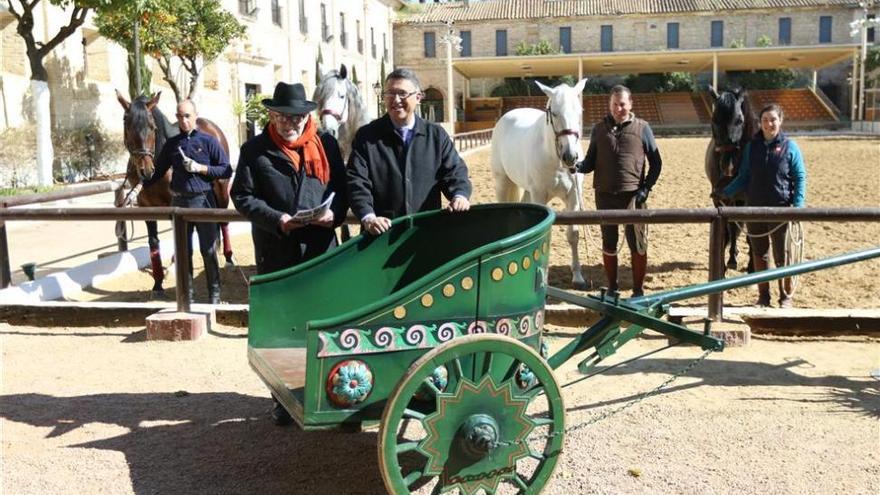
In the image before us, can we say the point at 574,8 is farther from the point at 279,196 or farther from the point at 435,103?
the point at 279,196

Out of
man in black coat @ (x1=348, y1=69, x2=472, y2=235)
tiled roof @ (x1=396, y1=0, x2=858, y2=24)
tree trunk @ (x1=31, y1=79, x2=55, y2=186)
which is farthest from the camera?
tiled roof @ (x1=396, y1=0, x2=858, y2=24)

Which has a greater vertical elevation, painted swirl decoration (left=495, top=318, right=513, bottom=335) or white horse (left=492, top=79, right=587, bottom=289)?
white horse (left=492, top=79, right=587, bottom=289)

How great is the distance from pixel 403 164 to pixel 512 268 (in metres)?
1.13

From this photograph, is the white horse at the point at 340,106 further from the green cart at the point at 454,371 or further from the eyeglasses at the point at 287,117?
the green cart at the point at 454,371

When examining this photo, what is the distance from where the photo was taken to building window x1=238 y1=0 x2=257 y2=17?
30.2m

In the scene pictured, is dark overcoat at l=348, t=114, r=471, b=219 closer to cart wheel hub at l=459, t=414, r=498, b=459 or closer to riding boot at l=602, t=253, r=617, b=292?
cart wheel hub at l=459, t=414, r=498, b=459

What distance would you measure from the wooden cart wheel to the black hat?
4.99ft

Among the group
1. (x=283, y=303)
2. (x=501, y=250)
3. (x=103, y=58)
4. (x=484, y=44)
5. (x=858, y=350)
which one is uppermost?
(x=484, y=44)

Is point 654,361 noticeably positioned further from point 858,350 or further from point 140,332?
point 140,332

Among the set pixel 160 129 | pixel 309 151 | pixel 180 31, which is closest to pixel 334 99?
pixel 160 129

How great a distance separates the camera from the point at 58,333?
229 inches

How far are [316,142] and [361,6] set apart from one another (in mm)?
43587

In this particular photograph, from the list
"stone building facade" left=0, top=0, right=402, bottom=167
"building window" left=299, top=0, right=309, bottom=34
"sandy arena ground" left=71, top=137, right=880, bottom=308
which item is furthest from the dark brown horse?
"building window" left=299, top=0, right=309, bottom=34

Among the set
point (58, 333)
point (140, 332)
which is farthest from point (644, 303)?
point (58, 333)
